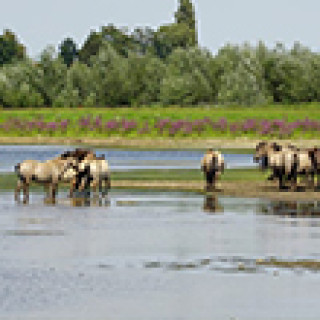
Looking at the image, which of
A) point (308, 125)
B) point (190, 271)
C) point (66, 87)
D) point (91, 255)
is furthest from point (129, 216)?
point (66, 87)

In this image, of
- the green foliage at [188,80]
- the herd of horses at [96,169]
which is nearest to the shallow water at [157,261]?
the herd of horses at [96,169]

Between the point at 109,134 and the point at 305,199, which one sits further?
the point at 109,134

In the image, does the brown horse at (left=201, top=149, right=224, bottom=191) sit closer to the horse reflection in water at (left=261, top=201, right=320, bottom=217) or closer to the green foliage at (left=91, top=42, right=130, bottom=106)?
the horse reflection in water at (left=261, top=201, right=320, bottom=217)

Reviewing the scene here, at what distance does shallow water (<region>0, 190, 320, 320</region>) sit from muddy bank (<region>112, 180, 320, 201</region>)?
3194 mm

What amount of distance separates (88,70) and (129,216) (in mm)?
87551

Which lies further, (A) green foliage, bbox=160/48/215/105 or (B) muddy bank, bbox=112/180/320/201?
(A) green foliage, bbox=160/48/215/105

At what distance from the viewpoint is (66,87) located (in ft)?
382

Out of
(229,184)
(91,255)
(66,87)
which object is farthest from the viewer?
(66,87)

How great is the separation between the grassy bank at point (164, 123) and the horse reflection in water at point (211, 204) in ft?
168

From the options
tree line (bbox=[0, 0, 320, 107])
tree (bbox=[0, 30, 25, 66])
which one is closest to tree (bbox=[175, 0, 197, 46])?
tree (bbox=[0, 30, 25, 66])

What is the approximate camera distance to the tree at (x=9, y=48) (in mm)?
183000

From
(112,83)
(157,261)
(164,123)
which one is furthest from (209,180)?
(112,83)

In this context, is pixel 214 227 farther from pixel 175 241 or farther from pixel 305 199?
→ pixel 305 199

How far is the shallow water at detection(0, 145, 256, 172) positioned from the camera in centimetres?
5572
